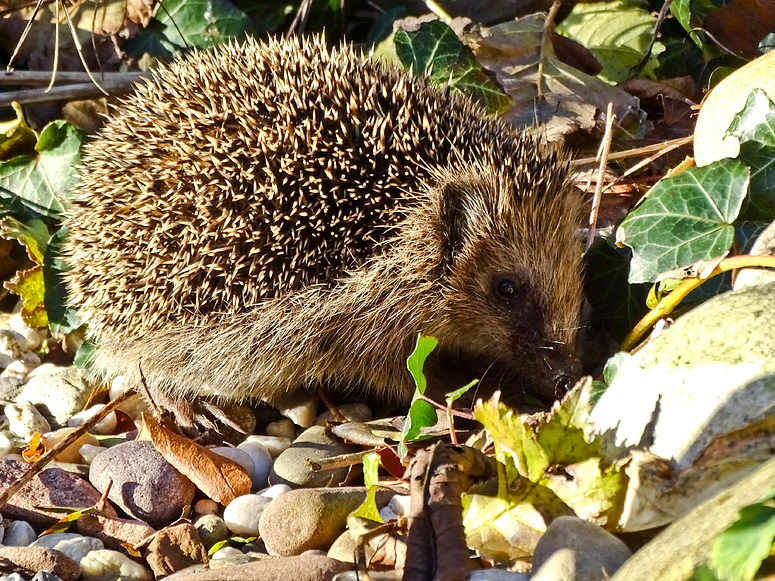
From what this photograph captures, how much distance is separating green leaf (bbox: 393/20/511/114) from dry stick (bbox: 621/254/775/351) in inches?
53.6

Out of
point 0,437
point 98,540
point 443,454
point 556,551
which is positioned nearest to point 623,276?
point 443,454

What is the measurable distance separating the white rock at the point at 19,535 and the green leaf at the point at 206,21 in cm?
225

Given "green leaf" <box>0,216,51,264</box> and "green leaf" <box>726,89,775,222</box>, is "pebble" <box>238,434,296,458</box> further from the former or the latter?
"green leaf" <box>726,89,775,222</box>

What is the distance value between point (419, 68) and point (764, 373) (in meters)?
2.17

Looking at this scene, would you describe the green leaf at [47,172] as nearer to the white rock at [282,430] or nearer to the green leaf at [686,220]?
the white rock at [282,430]

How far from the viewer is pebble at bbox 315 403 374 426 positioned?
2928mm

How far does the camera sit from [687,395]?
5.81 ft

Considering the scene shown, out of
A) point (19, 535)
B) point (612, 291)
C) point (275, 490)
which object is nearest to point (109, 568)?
point (19, 535)

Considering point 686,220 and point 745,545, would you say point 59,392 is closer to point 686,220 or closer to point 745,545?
→ point 686,220

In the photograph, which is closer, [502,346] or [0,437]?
[0,437]

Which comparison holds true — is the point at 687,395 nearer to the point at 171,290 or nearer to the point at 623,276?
the point at 623,276

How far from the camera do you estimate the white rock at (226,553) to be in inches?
83.9

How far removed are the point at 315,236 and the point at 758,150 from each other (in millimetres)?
1279

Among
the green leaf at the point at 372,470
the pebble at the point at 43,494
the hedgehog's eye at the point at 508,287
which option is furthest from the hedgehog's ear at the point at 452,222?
the pebble at the point at 43,494
